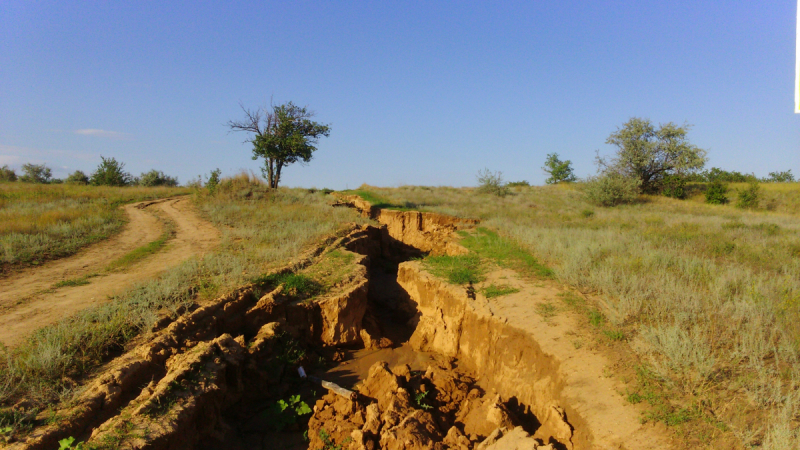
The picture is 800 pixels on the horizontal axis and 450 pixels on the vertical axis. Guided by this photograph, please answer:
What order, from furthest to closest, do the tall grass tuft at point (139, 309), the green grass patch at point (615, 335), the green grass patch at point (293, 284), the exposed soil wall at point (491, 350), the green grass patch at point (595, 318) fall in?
the green grass patch at point (293, 284) → the green grass patch at point (595, 318) → the green grass patch at point (615, 335) → the exposed soil wall at point (491, 350) → the tall grass tuft at point (139, 309)

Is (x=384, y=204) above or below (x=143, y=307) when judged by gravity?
above

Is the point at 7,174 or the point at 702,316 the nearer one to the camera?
the point at 702,316

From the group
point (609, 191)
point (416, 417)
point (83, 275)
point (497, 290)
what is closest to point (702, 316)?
point (497, 290)

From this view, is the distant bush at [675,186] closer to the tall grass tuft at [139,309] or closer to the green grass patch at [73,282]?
the tall grass tuft at [139,309]

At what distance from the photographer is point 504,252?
10188 millimetres

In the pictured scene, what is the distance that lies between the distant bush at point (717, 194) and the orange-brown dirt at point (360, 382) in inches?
1034

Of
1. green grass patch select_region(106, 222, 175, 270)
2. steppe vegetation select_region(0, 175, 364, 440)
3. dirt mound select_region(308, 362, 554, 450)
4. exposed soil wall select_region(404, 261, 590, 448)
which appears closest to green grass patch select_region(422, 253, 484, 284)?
exposed soil wall select_region(404, 261, 590, 448)

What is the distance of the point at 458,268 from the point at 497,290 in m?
1.62

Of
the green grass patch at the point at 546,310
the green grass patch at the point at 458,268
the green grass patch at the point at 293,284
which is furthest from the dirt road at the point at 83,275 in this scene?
the green grass patch at the point at 546,310

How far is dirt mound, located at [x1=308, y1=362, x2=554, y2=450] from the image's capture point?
4402mm

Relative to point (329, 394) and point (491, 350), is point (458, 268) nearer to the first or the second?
point (491, 350)

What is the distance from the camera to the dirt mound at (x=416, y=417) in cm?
440

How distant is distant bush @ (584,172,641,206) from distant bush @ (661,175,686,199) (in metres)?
4.51

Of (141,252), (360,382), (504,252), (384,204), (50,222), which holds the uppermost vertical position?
(384,204)
